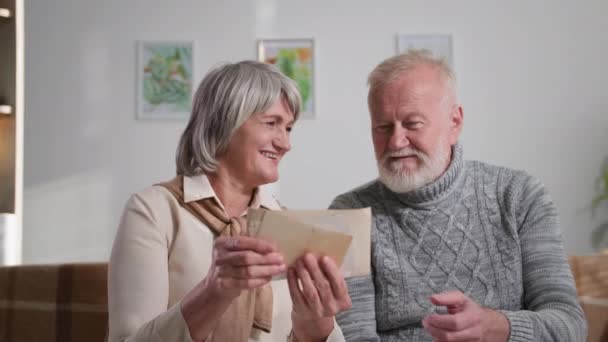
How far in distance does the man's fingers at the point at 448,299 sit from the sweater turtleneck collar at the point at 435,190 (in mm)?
423

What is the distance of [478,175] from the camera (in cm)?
178

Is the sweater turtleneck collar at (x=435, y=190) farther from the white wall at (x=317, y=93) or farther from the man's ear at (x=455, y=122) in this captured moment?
the white wall at (x=317, y=93)

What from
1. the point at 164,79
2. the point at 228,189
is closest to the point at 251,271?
the point at 228,189

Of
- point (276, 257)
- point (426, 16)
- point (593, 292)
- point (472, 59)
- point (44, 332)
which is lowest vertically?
point (44, 332)

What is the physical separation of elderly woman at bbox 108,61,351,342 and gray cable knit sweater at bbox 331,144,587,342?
0.73ft

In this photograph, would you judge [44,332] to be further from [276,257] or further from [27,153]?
[27,153]

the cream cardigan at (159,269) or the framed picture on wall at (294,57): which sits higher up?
the framed picture on wall at (294,57)

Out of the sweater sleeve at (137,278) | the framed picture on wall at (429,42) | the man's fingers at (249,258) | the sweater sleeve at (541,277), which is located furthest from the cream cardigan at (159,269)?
the framed picture on wall at (429,42)

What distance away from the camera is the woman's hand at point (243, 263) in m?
1.21

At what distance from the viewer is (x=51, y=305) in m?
1.81

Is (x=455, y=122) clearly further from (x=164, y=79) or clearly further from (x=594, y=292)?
(x=164, y=79)

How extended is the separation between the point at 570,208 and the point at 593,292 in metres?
2.88

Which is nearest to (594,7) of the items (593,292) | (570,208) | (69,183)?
(570,208)

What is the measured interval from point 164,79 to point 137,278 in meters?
3.24
